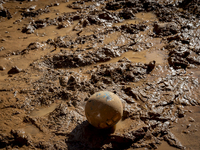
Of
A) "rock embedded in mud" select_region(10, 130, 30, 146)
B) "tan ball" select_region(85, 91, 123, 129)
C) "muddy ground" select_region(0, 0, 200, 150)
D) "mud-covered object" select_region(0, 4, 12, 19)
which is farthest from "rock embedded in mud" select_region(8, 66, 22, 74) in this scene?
"mud-covered object" select_region(0, 4, 12, 19)

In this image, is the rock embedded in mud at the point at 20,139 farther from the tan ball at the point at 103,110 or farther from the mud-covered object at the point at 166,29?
the mud-covered object at the point at 166,29

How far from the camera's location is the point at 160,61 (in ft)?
19.5

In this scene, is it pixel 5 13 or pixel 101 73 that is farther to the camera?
pixel 5 13

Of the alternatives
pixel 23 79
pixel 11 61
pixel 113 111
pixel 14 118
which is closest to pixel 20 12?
pixel 11 61

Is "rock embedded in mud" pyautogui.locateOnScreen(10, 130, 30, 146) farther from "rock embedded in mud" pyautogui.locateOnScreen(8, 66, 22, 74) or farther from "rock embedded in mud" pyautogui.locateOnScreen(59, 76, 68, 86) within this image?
"rock embedded in mud" pyautogui.locateOnScreen(8, 66, 22, 74)

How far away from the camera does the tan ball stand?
3.43m

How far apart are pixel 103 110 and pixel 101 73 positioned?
211 centimetres

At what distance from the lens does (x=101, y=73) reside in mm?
5391

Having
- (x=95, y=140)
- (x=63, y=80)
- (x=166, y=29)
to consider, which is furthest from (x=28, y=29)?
(x=95, y=140)

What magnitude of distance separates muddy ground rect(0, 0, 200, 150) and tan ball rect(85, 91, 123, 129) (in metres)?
0.44

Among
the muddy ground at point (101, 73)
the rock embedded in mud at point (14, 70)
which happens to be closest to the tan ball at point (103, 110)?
the muddy ground at point (101, 73)

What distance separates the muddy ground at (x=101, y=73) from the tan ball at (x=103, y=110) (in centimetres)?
44

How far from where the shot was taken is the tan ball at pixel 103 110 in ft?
11.3

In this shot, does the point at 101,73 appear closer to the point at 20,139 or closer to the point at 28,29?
the point at 20,139
